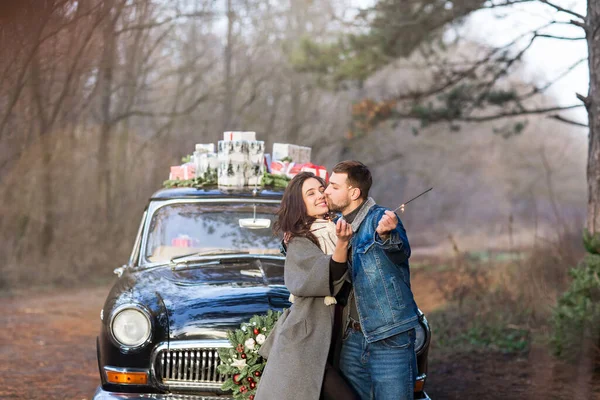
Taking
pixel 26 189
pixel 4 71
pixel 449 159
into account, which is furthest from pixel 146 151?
pixel 449 159

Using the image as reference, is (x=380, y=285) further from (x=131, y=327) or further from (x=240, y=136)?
(x=240, y=136)

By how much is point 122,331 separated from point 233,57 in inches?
1021

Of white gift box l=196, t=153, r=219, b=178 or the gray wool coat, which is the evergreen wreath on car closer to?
the gray wool coat

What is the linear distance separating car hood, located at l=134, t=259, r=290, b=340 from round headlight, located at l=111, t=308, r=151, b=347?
156 mm

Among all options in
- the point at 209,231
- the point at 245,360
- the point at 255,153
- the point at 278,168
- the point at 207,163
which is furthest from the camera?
the point at 278,168

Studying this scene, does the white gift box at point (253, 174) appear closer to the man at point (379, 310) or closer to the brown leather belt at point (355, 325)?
the man at point (379, 310)

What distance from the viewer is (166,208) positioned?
21.3 ft

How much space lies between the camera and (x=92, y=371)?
897 centimetres

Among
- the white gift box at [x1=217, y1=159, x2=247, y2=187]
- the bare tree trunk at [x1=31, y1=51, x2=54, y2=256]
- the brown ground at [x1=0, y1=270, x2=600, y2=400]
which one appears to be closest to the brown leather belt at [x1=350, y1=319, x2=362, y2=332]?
the white gift box at [x1=217, y1=159, x2=247, y2=187]

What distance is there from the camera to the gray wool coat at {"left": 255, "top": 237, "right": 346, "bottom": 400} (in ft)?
13.1

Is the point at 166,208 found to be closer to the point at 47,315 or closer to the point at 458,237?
the point at 47,315

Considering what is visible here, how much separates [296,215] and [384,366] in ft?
2.76

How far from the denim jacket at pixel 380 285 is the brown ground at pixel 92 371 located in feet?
12.4

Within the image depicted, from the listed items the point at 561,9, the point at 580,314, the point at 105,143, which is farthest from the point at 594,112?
the point at 105,143
